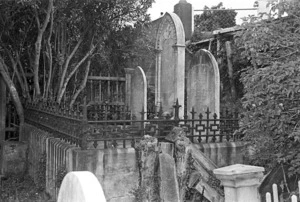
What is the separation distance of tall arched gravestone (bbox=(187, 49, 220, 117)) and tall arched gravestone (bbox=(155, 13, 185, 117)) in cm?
85

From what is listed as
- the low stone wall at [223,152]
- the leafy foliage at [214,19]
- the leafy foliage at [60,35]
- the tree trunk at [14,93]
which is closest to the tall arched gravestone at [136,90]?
the leafy foliage at [60,35]

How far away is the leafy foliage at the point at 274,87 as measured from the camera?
6702 millimetres

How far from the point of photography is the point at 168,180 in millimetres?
7648

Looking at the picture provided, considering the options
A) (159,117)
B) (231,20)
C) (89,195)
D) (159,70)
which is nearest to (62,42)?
(159,70)

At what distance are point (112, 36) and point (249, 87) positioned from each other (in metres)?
6.53

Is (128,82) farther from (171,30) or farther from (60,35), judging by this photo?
(171,30)

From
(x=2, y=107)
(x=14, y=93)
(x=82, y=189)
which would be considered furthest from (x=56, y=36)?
(x=82, y=189)

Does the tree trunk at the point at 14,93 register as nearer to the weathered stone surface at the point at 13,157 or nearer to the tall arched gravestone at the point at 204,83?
the weathered stone surface at the point at 13,157

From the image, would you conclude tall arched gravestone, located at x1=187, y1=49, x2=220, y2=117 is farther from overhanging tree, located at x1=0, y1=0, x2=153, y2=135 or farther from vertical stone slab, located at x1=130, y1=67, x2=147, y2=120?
overhanging tree, located at x1=0, y1=0, x2=153, y2=135

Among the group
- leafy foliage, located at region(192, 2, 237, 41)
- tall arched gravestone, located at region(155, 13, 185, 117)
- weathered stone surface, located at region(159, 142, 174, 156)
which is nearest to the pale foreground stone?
weathered stone surface, located at region(159, 142, 174, 156)

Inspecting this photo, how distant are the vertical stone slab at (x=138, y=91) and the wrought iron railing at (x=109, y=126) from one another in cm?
231

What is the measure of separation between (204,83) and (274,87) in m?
4.45

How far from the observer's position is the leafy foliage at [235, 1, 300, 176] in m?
6.70

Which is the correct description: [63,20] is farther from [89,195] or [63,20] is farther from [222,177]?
[89,195]
